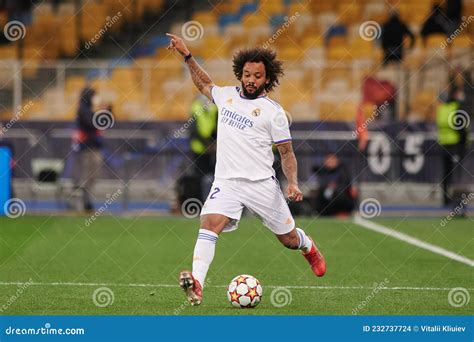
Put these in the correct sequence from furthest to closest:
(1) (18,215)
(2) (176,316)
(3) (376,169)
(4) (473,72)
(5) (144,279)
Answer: (4) (473,72), (3) (376,169), (1) (18,215), (5) (144,279), (2) (176,316)

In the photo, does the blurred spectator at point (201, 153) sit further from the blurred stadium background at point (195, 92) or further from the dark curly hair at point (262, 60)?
the dark curly hair at point (262, 60)

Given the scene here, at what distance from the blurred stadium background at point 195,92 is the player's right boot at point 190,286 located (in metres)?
13.0

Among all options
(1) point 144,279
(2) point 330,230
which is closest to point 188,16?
(2) point 330,230

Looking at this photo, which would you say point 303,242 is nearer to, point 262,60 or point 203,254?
point 203,254

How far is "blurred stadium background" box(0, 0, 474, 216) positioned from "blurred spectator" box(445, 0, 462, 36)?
0.26 m

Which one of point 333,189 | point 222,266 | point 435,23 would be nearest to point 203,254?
point 222,266

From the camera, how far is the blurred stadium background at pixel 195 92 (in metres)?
25.1

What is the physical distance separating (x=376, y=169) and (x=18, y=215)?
712cm

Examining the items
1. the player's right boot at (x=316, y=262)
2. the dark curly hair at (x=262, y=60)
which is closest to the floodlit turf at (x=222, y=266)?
the player's right boot at (x=316, y=262)

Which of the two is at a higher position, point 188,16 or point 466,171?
point 188,16

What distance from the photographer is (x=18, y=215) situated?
22.7 meters

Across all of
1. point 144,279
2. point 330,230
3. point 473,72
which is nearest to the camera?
point 144,279

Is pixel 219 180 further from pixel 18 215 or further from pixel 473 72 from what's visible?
pixel 473 72

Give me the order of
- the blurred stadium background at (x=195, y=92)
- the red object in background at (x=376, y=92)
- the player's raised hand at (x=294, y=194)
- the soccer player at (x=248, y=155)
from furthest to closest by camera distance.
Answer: the red object in background at (x=376, y=92) < the blurred stadium background at (x=195, y=92) < the soccer player at (x=248, y=155) < the player's raised hand at (x=294, y=194)
